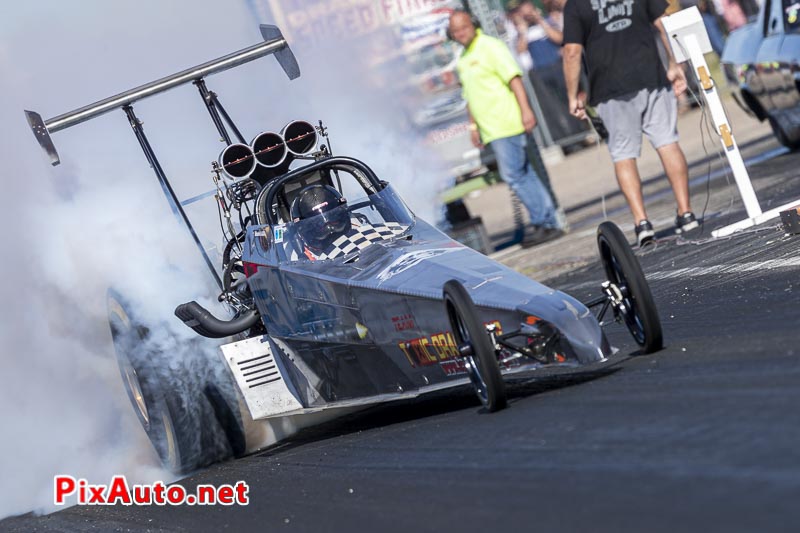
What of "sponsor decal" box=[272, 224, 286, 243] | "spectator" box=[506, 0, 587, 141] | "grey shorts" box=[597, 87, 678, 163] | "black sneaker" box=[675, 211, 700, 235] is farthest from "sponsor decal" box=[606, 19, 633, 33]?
"spectator" box=[506, 0, 587, 141]

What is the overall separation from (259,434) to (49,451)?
1.71 metres

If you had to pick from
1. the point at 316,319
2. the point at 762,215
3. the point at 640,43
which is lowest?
the point at 762,215

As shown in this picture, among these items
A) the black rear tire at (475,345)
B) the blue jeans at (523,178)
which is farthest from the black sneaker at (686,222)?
the black rear tire at (475,345)

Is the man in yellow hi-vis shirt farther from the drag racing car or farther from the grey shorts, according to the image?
the drag racing car

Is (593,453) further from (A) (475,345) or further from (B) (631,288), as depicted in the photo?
(B) (631,288)

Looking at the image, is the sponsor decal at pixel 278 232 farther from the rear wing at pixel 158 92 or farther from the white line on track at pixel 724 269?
the white line on track at pixel 724 269

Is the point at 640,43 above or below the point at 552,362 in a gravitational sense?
above

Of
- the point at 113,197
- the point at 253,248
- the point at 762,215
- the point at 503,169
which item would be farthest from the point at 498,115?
the point at 253,248

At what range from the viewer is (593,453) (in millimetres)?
5125

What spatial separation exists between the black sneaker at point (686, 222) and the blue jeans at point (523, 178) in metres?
3.02

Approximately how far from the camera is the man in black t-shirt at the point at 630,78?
457 inches

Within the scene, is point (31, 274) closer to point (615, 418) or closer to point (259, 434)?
point (259, 434)

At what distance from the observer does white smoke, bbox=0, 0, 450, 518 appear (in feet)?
30.5

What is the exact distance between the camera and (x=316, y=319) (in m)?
7.63
